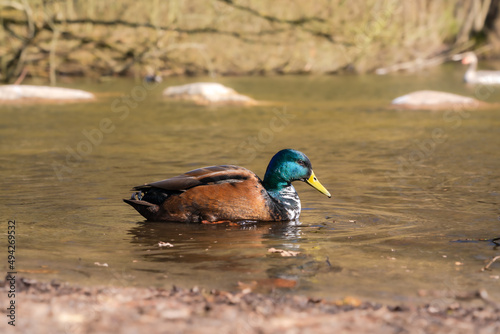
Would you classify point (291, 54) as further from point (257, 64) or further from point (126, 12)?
point (126, 12)

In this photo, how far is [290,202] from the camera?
809 cm

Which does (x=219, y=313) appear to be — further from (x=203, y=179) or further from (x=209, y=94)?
(x=209, y=94)

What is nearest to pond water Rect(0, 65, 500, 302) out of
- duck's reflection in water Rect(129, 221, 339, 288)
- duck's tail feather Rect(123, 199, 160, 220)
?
duck's reflection in water Rect(129, 221, 339, 288)

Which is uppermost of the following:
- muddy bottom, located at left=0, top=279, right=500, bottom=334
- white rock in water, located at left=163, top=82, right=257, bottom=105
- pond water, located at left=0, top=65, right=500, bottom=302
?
white rock in water, located at left=163, top=82, right=257, bottom=105

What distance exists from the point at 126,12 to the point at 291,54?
19.9 ft

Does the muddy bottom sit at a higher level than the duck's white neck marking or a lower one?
lower

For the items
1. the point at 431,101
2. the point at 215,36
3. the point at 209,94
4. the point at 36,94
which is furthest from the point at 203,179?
the point at 215,36

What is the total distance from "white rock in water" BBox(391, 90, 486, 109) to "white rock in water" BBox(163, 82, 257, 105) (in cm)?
361

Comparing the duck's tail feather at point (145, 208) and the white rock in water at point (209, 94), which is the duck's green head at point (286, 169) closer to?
the duck's tail feather at point (145, 208)

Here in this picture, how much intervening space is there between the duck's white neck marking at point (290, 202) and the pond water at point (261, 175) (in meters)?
0.16

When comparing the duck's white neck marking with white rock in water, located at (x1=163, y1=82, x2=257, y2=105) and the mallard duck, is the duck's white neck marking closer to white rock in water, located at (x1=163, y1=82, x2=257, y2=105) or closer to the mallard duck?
the mallard duck

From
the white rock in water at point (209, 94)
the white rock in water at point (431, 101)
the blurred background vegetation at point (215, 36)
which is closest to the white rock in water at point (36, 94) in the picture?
the white rock in water at point (209, 94)

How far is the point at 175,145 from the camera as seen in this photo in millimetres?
13367

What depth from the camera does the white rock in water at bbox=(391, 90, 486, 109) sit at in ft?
63.1
